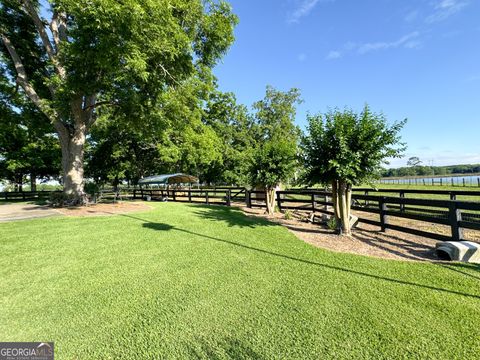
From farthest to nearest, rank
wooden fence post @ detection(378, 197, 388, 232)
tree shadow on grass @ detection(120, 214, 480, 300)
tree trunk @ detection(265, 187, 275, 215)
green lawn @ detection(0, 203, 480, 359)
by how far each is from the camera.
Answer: tree trunk @ detection(265, 187, 275, 215), wooden fence post @ detection(378, 197, 388, 232), tree shadow on grass @ detection(120, 214, 480, 300), green lawn @ detection(0, 203, 480, 359)

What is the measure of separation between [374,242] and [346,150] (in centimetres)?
255

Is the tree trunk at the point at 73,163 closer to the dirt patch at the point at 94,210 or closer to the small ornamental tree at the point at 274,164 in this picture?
the dirt patch at the point at 94,210

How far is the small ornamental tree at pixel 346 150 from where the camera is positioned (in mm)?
6086

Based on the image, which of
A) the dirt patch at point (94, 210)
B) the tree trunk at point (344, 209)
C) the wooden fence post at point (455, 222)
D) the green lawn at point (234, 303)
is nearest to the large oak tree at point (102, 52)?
the dirt patch at point (94, 210)

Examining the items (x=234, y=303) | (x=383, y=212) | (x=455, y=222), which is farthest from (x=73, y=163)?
(x=455, y=222)

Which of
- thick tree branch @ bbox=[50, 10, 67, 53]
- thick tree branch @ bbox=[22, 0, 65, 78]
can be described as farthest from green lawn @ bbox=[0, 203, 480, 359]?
thick tree branch @ bbox=[50, 10, 67, 53]

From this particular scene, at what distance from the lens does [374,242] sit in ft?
19.2

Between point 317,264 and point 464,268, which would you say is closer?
point 464,268

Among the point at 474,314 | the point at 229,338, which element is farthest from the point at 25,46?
the point at 474,314

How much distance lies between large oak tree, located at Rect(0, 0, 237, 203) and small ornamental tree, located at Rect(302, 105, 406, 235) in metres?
6.43

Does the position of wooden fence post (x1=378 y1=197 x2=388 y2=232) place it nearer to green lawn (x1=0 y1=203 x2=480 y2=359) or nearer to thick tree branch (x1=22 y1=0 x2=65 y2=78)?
green lawn (x1=0 y1=203 x2=480 y2=359)

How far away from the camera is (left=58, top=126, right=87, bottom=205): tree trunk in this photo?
39.7 ft

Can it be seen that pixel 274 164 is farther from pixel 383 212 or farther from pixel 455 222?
pixel 455 222

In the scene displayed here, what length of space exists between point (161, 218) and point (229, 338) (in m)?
7.25
